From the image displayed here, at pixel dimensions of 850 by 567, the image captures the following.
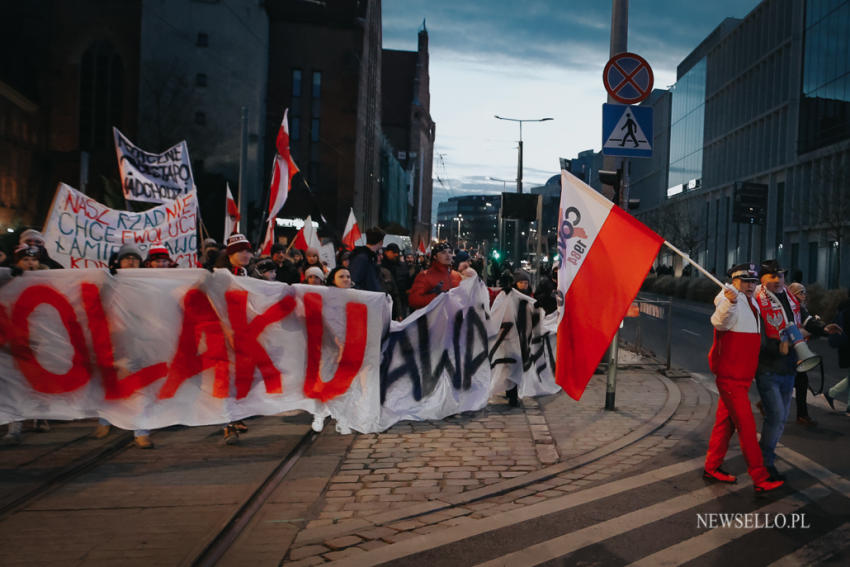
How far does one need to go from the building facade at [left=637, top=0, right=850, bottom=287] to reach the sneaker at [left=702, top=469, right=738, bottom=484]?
2941 centimetres

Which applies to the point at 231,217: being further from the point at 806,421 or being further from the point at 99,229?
the point at 806,421

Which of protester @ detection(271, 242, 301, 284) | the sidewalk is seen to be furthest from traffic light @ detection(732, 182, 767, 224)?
the sidewalk

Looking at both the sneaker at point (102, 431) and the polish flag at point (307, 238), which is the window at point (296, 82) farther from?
the sneaker at point (102, 431)

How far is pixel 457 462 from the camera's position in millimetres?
6883

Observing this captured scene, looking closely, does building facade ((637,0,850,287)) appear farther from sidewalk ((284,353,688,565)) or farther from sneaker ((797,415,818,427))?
sidewalk ((284,353,688,565))

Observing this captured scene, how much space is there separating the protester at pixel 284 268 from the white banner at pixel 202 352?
4094 millimetres

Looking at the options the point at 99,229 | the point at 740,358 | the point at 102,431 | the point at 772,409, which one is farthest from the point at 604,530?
the point at 99,229

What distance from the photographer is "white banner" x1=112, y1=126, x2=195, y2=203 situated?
510 inches

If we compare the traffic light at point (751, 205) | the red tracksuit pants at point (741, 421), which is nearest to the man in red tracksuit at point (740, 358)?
the red tracksuit pants at point (741, 421)

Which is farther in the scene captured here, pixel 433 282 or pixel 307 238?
pixel 307 238

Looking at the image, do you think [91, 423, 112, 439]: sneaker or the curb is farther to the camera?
[91, 423, 112, 439]: sneaker

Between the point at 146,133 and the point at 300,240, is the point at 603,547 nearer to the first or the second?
the point at 300,240

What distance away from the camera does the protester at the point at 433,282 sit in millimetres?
10008

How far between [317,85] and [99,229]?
5093 centimetres
